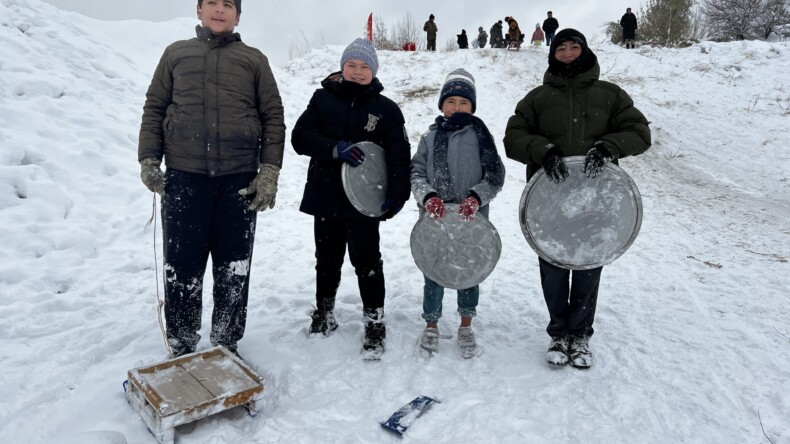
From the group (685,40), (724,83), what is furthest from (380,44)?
(724,83)

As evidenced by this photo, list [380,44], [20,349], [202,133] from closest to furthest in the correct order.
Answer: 1. [202,133]
2. [20,349]
3. [380,44]

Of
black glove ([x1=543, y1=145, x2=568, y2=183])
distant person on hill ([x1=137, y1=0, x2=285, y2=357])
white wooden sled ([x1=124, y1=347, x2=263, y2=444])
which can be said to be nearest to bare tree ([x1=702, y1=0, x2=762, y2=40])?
black glove ([x1=543, y1=145, x2=568, y2=183])

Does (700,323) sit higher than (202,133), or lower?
lower

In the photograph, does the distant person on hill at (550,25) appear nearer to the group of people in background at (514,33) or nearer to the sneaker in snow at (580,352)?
the group of people in background at (514,33)

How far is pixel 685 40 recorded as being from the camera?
17.3 metres

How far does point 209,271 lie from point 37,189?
2.12 m

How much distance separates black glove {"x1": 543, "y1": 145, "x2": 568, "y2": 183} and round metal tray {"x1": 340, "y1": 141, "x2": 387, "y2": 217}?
3.60 feet

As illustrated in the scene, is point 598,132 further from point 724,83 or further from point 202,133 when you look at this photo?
point 724,83

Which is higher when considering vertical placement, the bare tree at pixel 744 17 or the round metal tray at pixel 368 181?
the bare tree at pixel 744 17

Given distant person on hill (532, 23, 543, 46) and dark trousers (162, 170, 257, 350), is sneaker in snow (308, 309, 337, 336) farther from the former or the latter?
distant person on hill (532, 23, 543, 46)

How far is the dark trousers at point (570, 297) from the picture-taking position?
3.21m

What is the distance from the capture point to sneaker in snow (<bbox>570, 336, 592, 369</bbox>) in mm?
3184

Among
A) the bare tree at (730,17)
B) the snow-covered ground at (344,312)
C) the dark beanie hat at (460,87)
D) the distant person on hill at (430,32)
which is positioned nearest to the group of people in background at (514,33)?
the distant person on hill at (430,32)

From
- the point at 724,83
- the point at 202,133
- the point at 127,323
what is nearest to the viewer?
the point at 202,133
